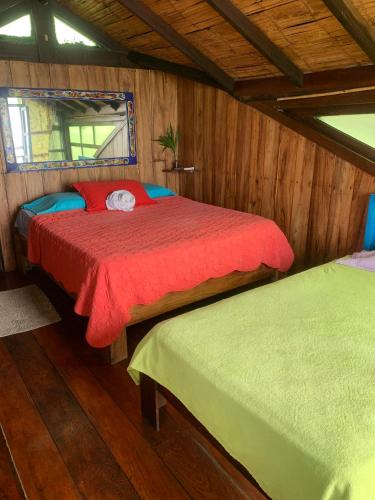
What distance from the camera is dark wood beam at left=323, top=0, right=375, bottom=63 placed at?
1896 mm

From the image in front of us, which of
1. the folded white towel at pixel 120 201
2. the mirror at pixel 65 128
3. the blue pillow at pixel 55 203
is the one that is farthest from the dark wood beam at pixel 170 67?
the blue pillow at pixel 55 203

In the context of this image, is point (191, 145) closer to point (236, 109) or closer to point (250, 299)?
point (236, 109)

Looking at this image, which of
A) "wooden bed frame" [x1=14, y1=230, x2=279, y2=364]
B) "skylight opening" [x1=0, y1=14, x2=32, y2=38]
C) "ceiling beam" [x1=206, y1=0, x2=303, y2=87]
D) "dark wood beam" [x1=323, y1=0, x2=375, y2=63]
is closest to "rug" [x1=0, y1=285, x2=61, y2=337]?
"wooden bed frame" [x1=14, y1=230, x2=279, y2=364]

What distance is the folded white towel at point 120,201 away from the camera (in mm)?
3420

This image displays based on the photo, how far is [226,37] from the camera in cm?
283

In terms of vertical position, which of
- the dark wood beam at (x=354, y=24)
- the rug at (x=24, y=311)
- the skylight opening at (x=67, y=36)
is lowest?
the rug at (x=24, y=311)

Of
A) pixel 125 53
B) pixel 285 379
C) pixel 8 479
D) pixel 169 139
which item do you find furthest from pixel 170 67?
pixel 8 479

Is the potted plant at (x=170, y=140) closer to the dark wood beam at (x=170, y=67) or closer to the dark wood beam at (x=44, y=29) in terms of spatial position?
the dark wood beam at (x=170, y=67)

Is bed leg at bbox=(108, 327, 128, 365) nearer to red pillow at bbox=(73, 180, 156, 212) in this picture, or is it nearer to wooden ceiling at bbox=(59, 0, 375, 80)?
red pillow at bbox=(73, 180, 156, 212)

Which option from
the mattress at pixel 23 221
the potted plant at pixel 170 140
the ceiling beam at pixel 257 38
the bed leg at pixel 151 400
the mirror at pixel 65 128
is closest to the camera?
the bed leg at pixel 151 400

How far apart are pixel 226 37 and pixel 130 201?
1.54m

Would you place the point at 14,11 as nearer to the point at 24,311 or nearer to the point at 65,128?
the point at 65,128

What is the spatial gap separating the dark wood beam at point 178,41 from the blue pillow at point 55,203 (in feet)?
5.03

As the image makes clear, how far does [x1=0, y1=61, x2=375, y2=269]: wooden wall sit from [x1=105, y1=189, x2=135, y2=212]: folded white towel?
0.62m
